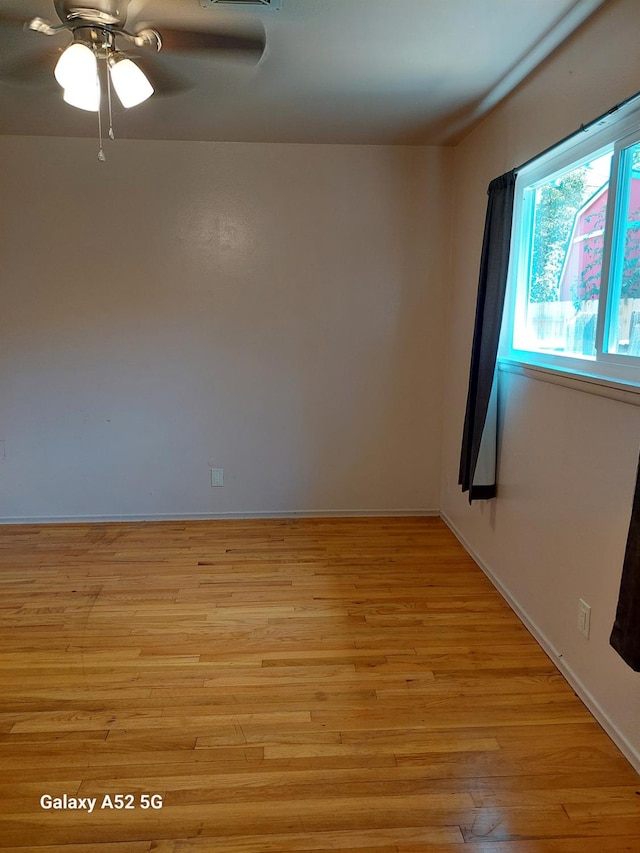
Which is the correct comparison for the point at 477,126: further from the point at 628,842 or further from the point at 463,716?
the point at 628,842

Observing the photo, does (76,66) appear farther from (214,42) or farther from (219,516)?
(219,516)

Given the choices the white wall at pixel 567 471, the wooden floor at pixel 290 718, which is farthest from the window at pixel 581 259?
the wooden floor at pixel 290 718

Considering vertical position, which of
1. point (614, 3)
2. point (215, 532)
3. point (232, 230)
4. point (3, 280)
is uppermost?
point (614, 3)

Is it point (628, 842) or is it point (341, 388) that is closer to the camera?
point (628, 842)

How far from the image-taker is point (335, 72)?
8.02ft

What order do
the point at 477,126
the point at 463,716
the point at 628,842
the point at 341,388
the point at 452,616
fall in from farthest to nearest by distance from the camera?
the point at 341,388, the point at 477,126, the point at 452,616, the point at 463,716, the point at 628,842

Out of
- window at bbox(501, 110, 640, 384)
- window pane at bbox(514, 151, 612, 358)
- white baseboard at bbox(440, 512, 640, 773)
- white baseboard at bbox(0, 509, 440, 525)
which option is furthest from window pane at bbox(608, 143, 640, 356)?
white baseboard at bbox(0, 509, 440, 525)

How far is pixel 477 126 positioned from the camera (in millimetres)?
3148

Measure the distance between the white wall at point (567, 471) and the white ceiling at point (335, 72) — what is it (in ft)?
0.53

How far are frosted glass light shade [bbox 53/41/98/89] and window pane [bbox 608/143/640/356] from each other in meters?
1.86

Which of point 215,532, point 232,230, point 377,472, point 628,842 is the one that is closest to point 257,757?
point 628,842

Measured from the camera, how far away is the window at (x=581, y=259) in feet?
6.21

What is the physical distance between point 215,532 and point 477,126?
292cm

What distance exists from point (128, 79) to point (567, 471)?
2.21 metres
